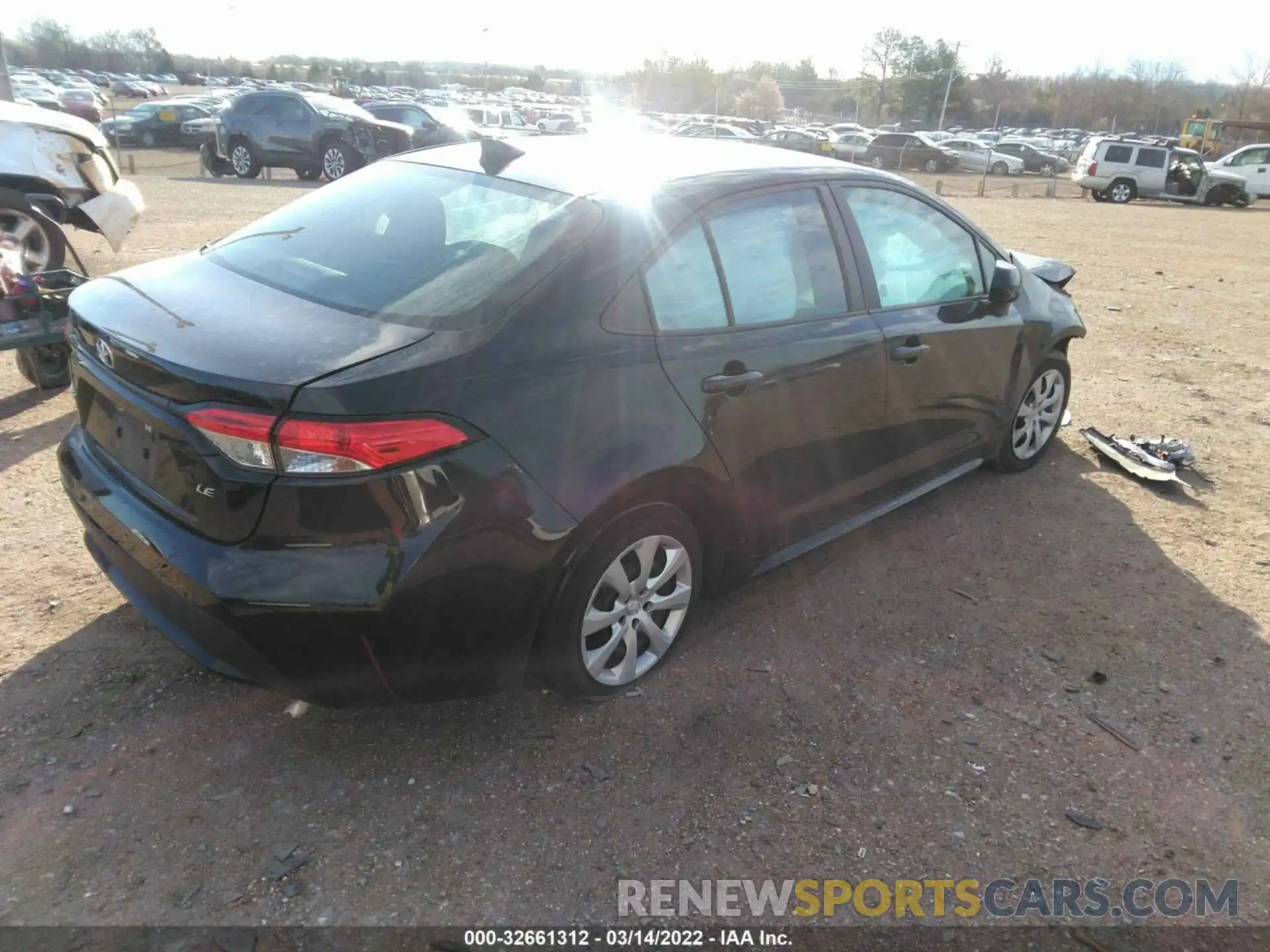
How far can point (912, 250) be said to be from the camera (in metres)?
3.78

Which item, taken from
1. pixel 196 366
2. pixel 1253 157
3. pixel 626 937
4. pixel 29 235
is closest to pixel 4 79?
pixel 29 235

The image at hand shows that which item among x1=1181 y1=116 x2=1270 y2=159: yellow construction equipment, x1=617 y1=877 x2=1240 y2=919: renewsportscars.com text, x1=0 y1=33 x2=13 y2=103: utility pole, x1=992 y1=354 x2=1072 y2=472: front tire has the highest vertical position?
x1=1181 y1=116 x2=1270 y2=159: yellow construction equipment

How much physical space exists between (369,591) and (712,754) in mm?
1190

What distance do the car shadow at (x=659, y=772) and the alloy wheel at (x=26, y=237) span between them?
434 centimetres

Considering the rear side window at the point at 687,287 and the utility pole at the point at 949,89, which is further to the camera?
the utility pole at the point at 949,89

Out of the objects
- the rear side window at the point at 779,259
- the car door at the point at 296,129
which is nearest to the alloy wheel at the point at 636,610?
the rear side window at the point at 779,259

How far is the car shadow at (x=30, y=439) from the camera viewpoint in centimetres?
439

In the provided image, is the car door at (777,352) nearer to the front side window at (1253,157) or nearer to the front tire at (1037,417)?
the front tire at (1037,417)

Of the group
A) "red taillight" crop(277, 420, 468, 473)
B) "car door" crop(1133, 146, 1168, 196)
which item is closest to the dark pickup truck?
"red taillight" crop(277, 420, 468, 473)

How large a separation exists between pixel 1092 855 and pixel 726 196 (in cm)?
228

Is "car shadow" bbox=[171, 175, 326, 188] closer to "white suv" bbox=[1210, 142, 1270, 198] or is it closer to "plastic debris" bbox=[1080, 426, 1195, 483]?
"plastic debris" bbox=[1080, 426, 1195, 483]

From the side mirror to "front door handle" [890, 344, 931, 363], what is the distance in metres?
0.64

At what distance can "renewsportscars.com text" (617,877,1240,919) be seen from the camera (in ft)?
7.43

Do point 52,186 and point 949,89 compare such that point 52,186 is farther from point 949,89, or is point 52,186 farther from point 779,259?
point 949,89
